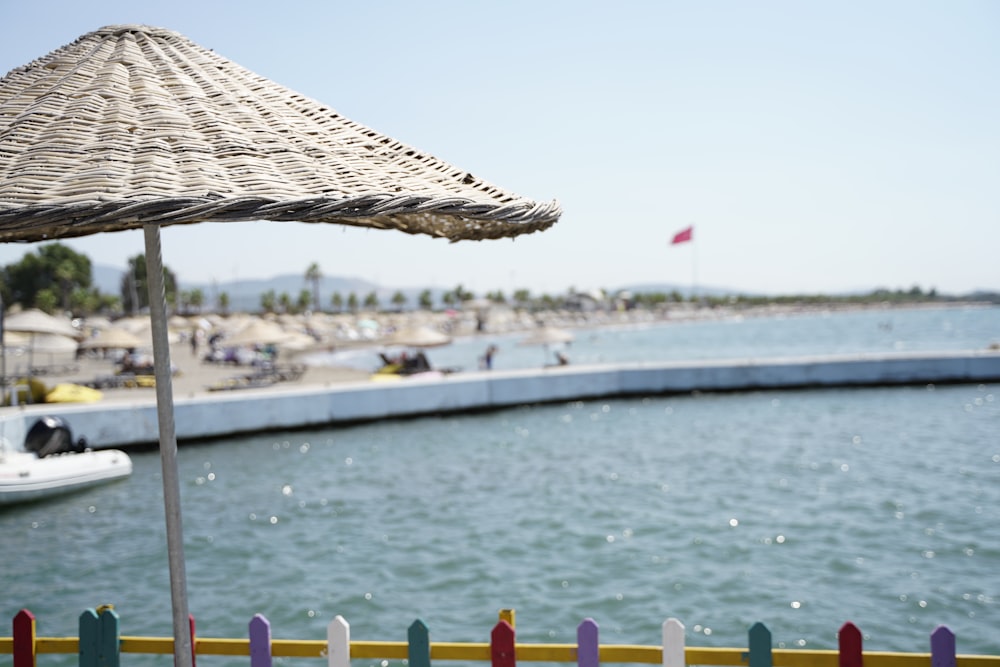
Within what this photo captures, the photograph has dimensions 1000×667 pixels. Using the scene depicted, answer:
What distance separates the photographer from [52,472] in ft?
39.0

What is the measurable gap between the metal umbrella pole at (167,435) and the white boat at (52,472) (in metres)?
10.4

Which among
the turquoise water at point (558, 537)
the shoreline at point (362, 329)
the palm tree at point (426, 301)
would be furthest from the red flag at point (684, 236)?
the palm tree at point (426, 301)

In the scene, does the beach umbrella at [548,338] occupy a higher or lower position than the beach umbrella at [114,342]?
lower

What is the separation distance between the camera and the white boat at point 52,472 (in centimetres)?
1140

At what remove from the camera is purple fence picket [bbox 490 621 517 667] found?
10.7ft

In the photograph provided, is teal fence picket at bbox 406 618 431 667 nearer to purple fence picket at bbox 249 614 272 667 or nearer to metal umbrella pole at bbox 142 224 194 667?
purple fence picket at bbox 249 614 272 667

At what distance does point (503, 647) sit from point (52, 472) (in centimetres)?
1085

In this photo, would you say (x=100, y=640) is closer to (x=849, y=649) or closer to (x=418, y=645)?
(x=418, y=645)

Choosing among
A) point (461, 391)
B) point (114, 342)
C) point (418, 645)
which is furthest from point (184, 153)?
point (114, 342)

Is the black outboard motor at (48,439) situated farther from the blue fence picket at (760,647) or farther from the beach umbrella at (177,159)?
the blue fence picket at (760,647)

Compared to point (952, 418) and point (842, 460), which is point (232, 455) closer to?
point (842, 460)

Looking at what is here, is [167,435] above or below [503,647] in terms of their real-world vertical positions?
above

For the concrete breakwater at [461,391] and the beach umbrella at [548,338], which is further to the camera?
the beach umbrella at [548,338]

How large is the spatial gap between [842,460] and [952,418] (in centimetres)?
529
